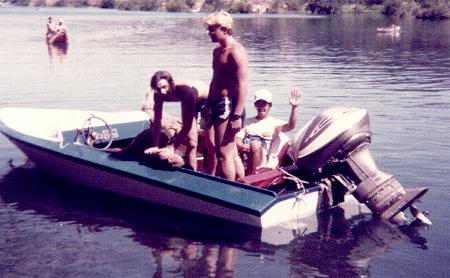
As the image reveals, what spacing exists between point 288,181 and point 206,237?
48.4 inches

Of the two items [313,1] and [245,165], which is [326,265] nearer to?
[245,165]

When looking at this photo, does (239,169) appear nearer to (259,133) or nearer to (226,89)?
(259,133)

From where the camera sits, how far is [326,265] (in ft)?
20.3

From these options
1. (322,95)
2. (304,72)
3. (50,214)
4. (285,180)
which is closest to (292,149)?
(285,180)

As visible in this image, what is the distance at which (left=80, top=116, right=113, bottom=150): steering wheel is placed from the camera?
28.5 ft

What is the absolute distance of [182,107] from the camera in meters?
7.24

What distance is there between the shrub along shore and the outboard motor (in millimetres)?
65091

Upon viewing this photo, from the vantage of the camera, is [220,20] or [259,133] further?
[259,133]

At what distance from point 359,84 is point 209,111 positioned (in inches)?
472

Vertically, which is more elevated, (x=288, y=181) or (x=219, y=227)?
(x=288, y=181)

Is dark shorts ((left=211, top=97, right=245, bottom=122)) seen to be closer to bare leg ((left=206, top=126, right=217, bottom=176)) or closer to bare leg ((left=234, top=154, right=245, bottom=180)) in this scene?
bare leg ((left=206, top=126, right=217, bottom=176))

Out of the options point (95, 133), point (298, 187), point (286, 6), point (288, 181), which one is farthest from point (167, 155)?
point (286, 6)

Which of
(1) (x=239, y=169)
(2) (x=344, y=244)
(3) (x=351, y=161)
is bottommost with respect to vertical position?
(2) (x=344, y=244)

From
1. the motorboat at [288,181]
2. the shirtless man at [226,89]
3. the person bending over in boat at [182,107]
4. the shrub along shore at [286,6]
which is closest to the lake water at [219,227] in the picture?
the motorboat at [288,181]
